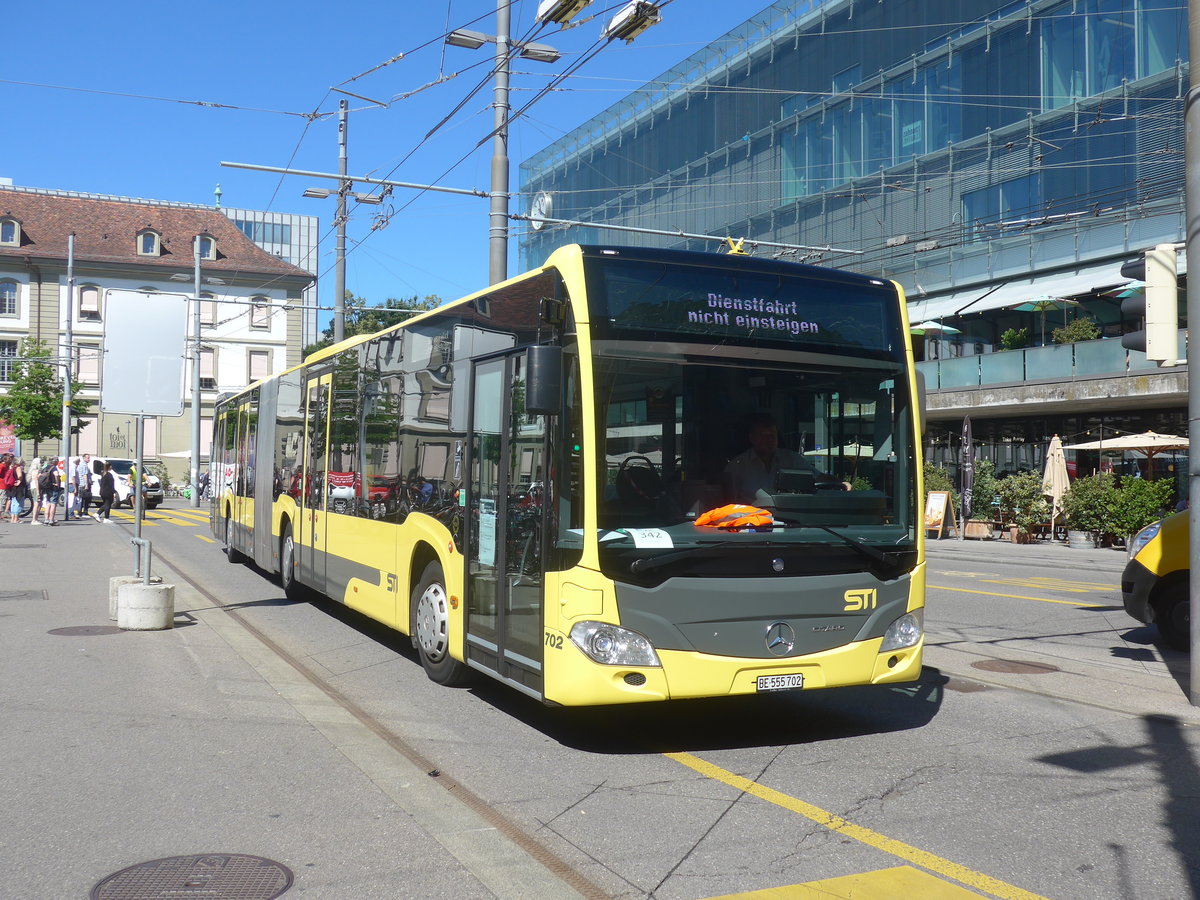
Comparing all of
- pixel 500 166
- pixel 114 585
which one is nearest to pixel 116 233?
pixel 500 166

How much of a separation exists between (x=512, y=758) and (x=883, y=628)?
7.48 ft

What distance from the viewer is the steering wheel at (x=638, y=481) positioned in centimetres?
645

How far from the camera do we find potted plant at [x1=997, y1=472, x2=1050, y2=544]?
2778cm

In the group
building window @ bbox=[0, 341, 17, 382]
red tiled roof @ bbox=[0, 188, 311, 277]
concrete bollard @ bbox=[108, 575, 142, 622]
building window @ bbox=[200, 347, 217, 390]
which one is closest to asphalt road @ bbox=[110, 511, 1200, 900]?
concrete bollard @ bbox=[108, 575, 142, 622]

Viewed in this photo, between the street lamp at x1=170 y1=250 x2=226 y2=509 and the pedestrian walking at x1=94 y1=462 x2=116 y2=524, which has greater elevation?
the street lamp at x1=170 y1=250 x2=226 y2=509

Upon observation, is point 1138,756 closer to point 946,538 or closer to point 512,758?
point 512,758

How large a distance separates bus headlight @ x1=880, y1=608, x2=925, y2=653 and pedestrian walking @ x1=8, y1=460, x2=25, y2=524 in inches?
1108

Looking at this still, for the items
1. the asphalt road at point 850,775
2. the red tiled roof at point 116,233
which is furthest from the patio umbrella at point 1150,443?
the red tiled roof at point 116,233

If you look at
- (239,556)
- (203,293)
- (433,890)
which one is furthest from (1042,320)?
(203,293)

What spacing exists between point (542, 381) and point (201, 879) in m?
2.96

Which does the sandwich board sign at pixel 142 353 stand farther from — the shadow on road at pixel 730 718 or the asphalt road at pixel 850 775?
the shadow on road at pixel 730 718

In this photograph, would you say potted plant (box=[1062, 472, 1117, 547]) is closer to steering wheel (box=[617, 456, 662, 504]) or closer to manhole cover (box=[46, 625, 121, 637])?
manhole cover (box=[46, 625, 121, 637])

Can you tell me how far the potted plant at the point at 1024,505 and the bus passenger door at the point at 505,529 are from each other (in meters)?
22.7

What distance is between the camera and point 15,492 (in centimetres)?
3130
